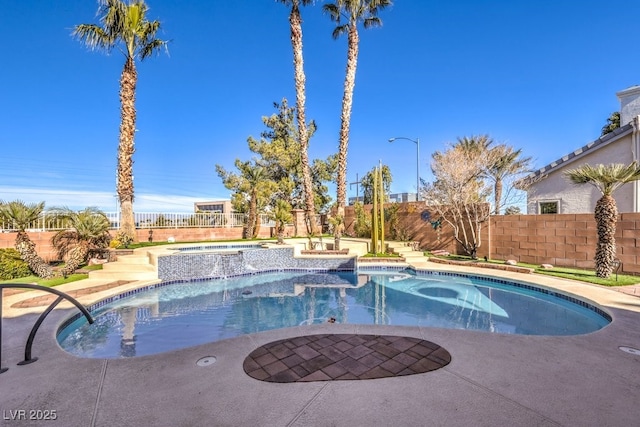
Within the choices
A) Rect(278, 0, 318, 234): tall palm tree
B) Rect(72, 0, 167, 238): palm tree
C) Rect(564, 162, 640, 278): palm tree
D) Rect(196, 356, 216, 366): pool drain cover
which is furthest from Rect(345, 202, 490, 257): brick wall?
Rect(72, 0, 167, 238): palm tree

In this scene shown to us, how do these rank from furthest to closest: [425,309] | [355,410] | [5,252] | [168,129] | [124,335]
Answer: [168,129] < [5,252] < [425,309] < [124,335] < [355,410]

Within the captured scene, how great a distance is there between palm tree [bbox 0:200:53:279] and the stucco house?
793 inches

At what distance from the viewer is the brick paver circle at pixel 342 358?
10.6 feet

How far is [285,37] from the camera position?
18344mm

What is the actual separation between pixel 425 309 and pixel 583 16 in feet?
47.0

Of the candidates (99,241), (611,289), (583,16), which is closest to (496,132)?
(583,16)

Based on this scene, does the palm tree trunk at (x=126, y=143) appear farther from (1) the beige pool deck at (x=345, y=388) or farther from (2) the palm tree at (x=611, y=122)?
(2) the palm tree at (x=611, y=122)

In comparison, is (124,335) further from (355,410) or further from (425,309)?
(425,309)

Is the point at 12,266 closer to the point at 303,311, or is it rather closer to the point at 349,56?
the point at 303,311

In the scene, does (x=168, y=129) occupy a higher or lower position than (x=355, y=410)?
higher

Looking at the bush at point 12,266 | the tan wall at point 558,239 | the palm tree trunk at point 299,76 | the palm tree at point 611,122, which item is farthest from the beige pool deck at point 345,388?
the palm tree at point 611,122

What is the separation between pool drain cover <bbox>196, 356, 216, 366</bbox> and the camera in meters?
3.54

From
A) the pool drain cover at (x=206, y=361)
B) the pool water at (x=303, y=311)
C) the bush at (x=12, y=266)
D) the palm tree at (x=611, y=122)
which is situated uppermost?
the palm tree at (x=611, y=122)

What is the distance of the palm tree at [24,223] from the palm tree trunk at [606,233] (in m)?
16.7
